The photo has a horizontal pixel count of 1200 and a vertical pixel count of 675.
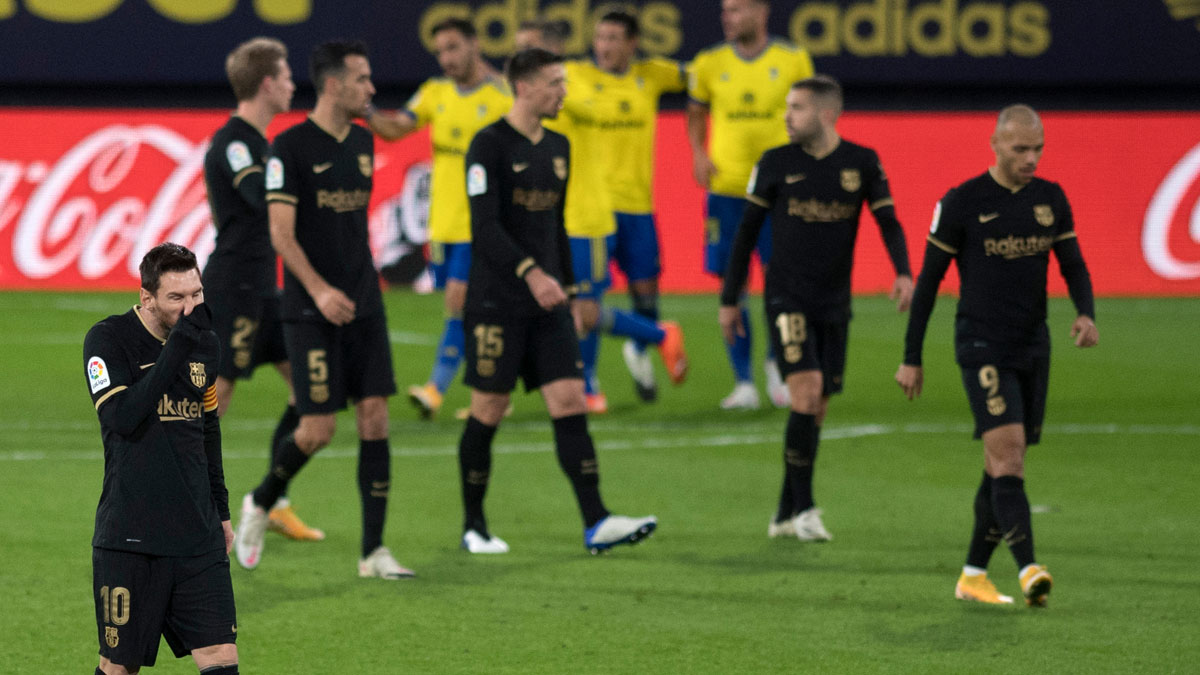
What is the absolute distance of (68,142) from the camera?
18.3m

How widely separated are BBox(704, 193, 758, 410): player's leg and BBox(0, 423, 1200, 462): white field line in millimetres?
928

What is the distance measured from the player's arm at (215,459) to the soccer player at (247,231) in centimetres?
278

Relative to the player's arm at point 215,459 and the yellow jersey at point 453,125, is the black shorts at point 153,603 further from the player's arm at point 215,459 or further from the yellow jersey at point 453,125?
the yellow jersey at point 453,125

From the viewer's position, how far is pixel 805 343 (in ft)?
25.2

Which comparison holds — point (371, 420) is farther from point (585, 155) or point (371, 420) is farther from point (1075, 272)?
point (585, 155)

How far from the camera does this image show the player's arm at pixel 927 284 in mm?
6484

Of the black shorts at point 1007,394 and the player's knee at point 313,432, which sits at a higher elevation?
the black shorts at point 1007,394

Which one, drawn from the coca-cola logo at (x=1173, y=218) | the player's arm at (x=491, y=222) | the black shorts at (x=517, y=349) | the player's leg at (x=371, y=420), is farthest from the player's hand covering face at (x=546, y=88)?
the coca-cola logo at (x=1173, y=218)

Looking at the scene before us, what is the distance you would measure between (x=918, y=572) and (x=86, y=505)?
390 centimetres

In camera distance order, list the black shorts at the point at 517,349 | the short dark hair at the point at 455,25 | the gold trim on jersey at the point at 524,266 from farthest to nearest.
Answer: the short dark hair at the point at 455,25, the black shorts at the point at 517,349, the gold trim on jersey at the point at 524,266

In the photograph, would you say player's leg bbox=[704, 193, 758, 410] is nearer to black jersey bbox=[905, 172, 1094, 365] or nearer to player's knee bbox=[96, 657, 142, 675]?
black jersey bbox=[905, 172, 1094, 365]

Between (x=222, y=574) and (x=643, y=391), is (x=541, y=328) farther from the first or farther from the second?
(x=643, y=391)

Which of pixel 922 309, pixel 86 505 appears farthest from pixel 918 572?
pixel 86 505

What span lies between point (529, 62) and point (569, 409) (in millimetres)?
1446
